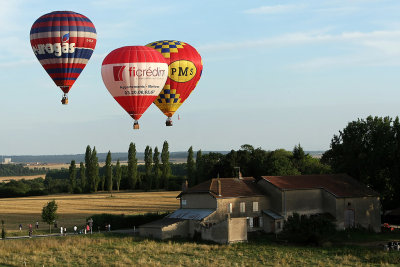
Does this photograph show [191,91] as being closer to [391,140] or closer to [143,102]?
[143,102]

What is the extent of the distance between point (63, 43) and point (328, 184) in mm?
28018

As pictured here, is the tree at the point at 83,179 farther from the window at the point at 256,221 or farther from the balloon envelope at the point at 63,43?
the window at the point at 256,221

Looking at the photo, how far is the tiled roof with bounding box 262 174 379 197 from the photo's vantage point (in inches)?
2425

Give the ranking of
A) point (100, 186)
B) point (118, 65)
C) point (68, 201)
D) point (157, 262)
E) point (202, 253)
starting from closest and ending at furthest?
point (157, 262) < point (202, 253) < point (118, 65) < point (68, 201) < point (100, 186)

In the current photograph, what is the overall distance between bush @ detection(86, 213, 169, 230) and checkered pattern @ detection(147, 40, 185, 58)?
1560 cm

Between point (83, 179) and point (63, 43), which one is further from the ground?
point (63, 43)

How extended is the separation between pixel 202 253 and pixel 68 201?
59.4 m

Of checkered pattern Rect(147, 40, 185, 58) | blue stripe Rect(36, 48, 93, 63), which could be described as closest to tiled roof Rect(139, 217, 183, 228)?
checkered pattern Rect(147, 40, 185, 58)

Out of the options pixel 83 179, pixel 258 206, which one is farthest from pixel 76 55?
pixel 83 179

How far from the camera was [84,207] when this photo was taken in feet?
303

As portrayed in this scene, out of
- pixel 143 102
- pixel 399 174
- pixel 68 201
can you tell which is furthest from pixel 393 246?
pixel 68 201

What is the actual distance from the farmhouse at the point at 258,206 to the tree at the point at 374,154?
3.61 meters

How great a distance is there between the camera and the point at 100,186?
427 feet

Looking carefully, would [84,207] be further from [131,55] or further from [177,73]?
[131,55]
